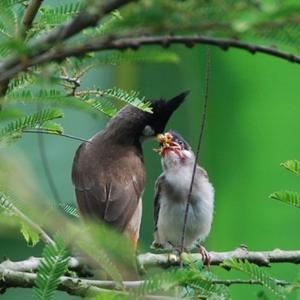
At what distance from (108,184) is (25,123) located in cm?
199

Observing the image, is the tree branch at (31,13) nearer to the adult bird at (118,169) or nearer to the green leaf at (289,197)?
the green leaf at (289,197)

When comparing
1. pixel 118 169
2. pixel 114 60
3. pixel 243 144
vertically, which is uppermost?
pixel 243 144

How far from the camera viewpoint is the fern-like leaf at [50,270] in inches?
75.0

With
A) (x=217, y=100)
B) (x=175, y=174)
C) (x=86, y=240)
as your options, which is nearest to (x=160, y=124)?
(x=175, y=174)

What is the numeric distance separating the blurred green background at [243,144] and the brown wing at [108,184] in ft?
2.74

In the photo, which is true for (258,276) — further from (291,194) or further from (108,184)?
(108,184)

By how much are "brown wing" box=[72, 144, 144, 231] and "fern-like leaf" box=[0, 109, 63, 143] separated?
1628 millimetres

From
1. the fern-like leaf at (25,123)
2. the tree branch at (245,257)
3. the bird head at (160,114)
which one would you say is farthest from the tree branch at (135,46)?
the bird head at (160,114)

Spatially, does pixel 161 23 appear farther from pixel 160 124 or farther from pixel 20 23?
pixel 160 124

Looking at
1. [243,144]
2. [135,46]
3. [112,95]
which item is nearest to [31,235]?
[112,95]

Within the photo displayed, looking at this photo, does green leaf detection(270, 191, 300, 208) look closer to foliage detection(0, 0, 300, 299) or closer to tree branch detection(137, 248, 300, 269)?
foliage detection(0, 0, 300, 299)

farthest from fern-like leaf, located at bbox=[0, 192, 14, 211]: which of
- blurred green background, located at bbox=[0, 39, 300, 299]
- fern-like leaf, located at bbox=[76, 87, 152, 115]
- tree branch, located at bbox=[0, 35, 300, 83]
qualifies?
blurred green background, located at bbox=[0, 39, 300, 299]

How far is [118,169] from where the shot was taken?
4.22m

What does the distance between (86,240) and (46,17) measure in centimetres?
77
